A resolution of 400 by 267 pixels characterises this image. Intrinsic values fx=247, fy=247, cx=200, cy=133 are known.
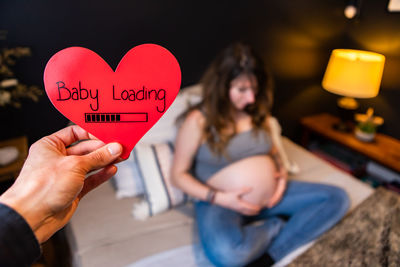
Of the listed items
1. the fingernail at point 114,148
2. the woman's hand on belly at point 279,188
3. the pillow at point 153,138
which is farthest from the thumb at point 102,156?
the woman's hand on belly at point 279,188

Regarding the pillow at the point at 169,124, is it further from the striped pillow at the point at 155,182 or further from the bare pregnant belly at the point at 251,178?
the bare pregnant belly at the point at 251,178

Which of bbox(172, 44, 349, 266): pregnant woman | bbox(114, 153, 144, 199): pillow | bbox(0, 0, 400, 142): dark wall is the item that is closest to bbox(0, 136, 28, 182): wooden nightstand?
Answer: bbox(0, 0, 400, 142): dark wall

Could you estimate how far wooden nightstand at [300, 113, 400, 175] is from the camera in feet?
6.04

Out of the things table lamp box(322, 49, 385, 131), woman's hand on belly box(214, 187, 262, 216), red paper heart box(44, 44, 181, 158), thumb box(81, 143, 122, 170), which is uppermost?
red paper heart box(44, 44, 181, 158)

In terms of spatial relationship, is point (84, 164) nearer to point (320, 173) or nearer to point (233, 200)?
point (233, 200)

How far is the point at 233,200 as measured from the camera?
1.14 meters

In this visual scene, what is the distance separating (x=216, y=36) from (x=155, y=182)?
1064 mm

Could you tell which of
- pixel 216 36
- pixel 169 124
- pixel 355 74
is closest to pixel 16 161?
pixel 169 124

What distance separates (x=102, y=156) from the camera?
503mm

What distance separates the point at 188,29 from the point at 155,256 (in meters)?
1.28

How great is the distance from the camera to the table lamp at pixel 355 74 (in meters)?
1.83

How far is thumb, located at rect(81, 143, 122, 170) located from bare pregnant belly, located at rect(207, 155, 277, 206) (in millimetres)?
752

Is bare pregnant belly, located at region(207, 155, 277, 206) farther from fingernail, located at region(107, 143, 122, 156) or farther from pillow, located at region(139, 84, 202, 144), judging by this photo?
fingernail, located at region(107, 143, 122, 156)

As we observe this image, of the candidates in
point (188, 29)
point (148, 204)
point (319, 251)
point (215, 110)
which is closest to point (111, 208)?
point (148, 204)
